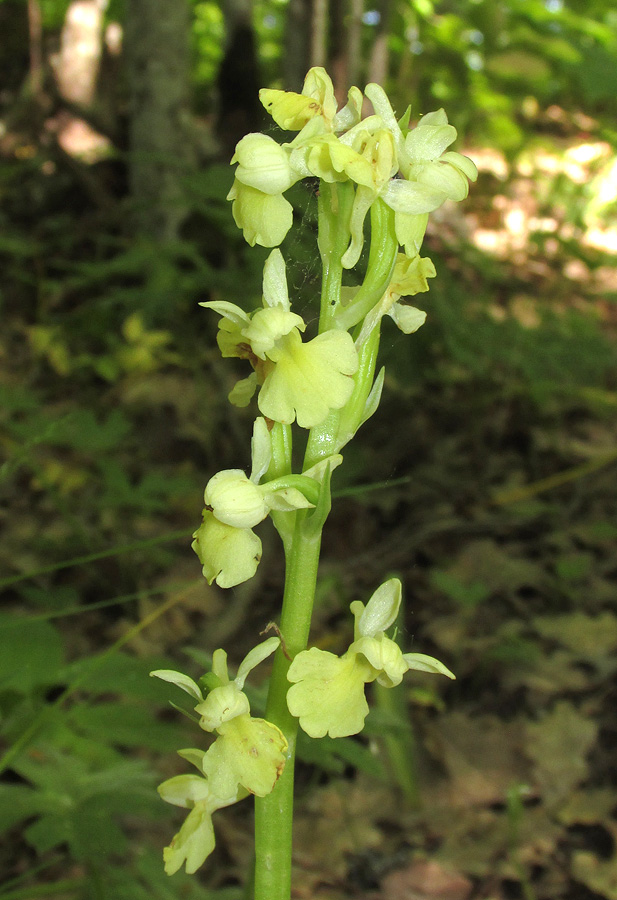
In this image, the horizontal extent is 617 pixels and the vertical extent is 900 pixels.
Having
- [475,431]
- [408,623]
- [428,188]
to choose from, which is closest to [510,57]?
[475,431]

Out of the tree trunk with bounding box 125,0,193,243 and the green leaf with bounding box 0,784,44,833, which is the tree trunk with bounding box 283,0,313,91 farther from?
the green leaf with bounding box 0,784,44,833

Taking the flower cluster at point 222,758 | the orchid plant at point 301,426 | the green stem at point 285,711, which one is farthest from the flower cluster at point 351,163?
the flower cluster at point 222,758

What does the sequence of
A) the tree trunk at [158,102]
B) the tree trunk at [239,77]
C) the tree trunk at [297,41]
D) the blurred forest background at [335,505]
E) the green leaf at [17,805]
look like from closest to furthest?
the green leaf at [17,805], the blurred forest background at [335,505], the tree trunk at [158,102], the tree trunk at [297,41], the tree trunk at [239,77]

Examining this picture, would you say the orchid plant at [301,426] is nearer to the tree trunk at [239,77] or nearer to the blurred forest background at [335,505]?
the blurred forest background at [335,505]

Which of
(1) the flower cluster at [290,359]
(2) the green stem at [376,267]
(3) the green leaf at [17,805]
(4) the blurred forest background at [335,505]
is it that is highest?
(2) the green stem at [376,267]

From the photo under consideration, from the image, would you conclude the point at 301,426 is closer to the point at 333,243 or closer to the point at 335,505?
the point at 333,243

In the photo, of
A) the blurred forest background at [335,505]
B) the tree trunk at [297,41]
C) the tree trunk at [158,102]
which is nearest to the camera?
the blurred forest background at [335,505]

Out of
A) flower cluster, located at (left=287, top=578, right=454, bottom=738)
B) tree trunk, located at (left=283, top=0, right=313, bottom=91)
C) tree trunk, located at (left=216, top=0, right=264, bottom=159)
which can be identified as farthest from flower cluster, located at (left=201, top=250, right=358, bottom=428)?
tree trunk, located at (left=216, top=0, right=264, bottom=159)

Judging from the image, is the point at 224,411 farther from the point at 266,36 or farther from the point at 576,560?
the point at 266,36

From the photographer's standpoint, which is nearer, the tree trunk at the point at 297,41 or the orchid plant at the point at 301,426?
the orchid plant at the point at 301,426

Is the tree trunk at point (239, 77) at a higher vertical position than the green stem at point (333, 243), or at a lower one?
lower
